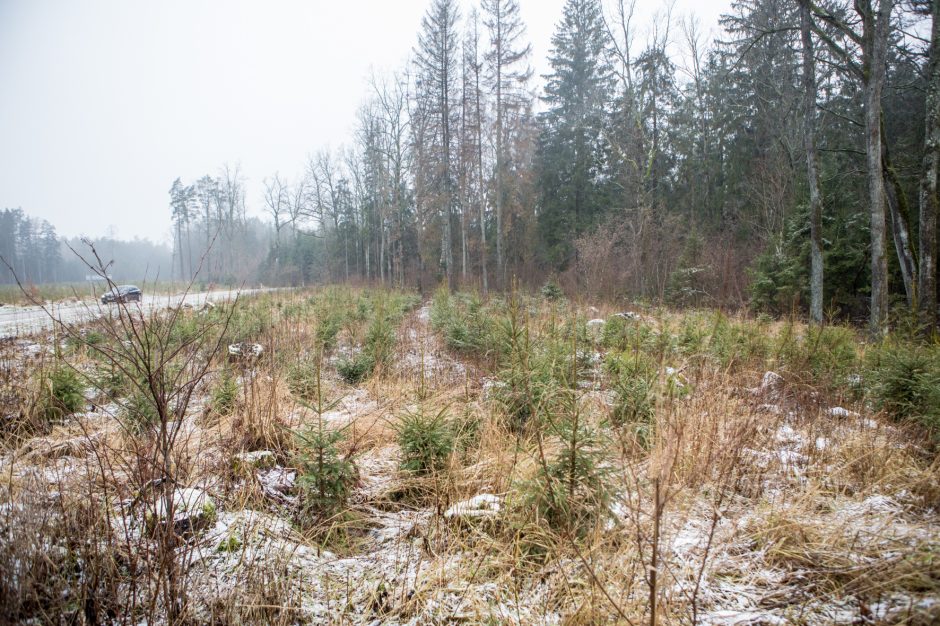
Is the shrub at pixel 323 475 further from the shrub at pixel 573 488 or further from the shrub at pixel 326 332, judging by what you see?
the shrub at pixel 326 332

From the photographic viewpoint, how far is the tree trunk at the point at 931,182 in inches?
276

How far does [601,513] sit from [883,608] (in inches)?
39.2

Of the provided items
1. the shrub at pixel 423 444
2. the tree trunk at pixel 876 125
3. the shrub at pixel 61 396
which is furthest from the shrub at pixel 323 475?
the tree trunk at pixel 876 125

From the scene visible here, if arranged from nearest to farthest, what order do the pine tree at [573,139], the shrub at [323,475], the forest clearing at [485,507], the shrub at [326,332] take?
the forest clearing at [485,507]
the shrub at [323,475]
the shrub at [326,332]
the pine tree at [573,139]

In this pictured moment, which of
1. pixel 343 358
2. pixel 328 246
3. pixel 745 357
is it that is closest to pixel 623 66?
pixel 745 357

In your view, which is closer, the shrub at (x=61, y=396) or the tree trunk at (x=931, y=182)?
the shrub at (x=61, y=396)

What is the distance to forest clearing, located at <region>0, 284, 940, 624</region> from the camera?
5.09 feet

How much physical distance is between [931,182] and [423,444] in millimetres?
10414

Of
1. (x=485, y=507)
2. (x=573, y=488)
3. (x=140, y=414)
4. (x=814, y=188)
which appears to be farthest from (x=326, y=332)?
(x=814, y=188)

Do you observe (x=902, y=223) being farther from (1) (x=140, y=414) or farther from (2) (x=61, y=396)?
(2) (x=61, y=396)

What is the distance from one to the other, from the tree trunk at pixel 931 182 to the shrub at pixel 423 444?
9.46 m

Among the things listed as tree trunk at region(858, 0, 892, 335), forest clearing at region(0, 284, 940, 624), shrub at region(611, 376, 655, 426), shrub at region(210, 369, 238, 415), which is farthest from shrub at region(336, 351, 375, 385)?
tree trunk at region(858, 0, 892, 335)

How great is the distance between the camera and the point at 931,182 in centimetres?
701

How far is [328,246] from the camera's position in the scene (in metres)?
37.1
